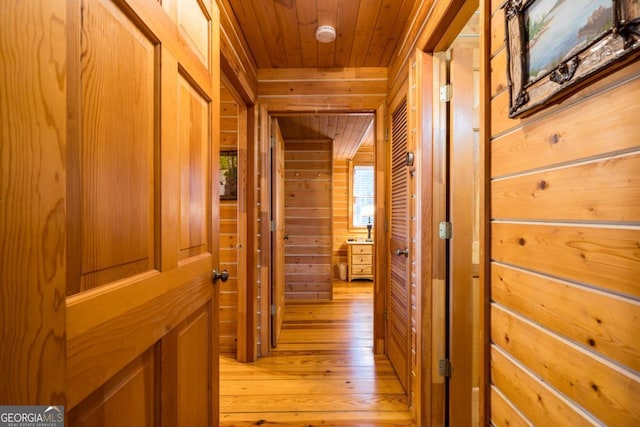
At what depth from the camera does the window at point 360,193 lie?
5.47 metres

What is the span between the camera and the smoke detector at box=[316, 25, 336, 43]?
1.96 meters

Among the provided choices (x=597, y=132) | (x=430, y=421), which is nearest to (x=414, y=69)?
(x=597, y=132)

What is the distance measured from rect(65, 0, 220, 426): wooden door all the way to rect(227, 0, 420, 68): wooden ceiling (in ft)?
2.58

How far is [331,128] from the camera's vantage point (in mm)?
3693

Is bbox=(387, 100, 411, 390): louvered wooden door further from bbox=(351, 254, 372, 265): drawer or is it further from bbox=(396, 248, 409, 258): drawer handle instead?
bbox=(351, 254, 372, 265): drawer

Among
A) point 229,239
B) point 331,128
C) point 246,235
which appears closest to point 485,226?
point 246,235

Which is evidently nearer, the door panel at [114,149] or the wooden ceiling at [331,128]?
the door panel at [114,149]

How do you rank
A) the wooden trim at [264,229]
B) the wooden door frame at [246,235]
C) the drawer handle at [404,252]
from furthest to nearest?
1. the wooden trim at [264,229]
2. the wooden door frame at [246,235]
3. the drawer handle at [404,252]

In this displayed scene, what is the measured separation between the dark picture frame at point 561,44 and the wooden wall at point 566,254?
0.03 m

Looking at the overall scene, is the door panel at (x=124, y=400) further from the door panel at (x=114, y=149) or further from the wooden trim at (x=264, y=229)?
the wooden trim at (x=264, y=229)

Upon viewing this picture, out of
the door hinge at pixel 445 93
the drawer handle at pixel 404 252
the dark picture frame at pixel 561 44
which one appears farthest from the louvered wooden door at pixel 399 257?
the dark picture frame at pixel 561 44

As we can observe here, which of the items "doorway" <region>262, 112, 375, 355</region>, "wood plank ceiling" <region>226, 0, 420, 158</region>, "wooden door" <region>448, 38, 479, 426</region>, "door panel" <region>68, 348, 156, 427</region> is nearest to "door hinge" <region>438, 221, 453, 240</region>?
"wooden door" <region>448, 38, 479, 426</region>

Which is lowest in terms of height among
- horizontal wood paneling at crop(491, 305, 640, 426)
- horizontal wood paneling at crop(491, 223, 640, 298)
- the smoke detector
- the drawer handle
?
horizontal wood paneling at crop(491, 305, 640, 426)

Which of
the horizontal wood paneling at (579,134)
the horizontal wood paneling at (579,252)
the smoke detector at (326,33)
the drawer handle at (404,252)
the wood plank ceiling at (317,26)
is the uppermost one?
the wood plank ceiling at (317,26)
